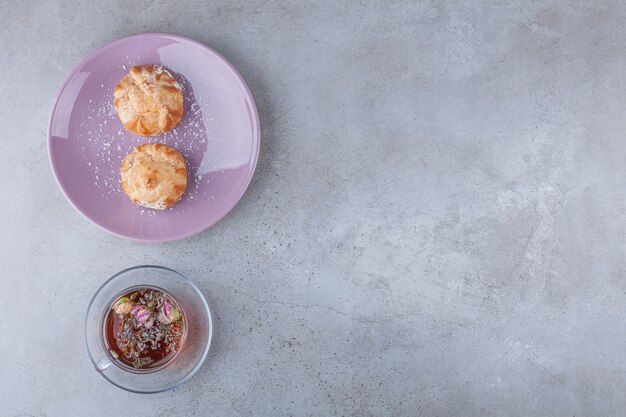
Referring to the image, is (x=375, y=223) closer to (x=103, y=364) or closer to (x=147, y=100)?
(x=147, y=100)

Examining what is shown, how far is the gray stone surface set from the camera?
2.61m

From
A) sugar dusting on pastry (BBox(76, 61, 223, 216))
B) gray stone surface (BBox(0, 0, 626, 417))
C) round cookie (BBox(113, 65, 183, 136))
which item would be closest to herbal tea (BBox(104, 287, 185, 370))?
gray stone surface (BBox(0, 0, 626, 417))

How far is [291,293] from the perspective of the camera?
2.66 meters

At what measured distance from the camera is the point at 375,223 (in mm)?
2695

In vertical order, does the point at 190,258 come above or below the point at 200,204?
below

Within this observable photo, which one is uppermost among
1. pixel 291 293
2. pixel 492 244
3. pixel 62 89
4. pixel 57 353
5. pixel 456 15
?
pixel 456 15

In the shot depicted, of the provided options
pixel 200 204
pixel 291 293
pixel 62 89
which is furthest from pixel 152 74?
pixel 291 293

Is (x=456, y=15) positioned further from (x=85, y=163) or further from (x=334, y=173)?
(x=85, y=163)

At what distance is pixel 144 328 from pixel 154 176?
619 millimetres

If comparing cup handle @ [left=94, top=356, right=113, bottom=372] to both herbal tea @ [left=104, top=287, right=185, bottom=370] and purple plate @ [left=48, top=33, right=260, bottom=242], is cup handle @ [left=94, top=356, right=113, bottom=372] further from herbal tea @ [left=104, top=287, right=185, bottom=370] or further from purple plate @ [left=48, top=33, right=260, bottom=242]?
purple plate @ [left=48, top=33, right=260, bottom=242]

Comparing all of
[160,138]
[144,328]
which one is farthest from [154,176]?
[144,328]

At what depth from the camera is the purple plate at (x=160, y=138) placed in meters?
2.49

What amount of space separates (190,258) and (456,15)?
5.24 ft

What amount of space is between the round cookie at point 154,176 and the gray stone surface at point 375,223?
262 millimetres
